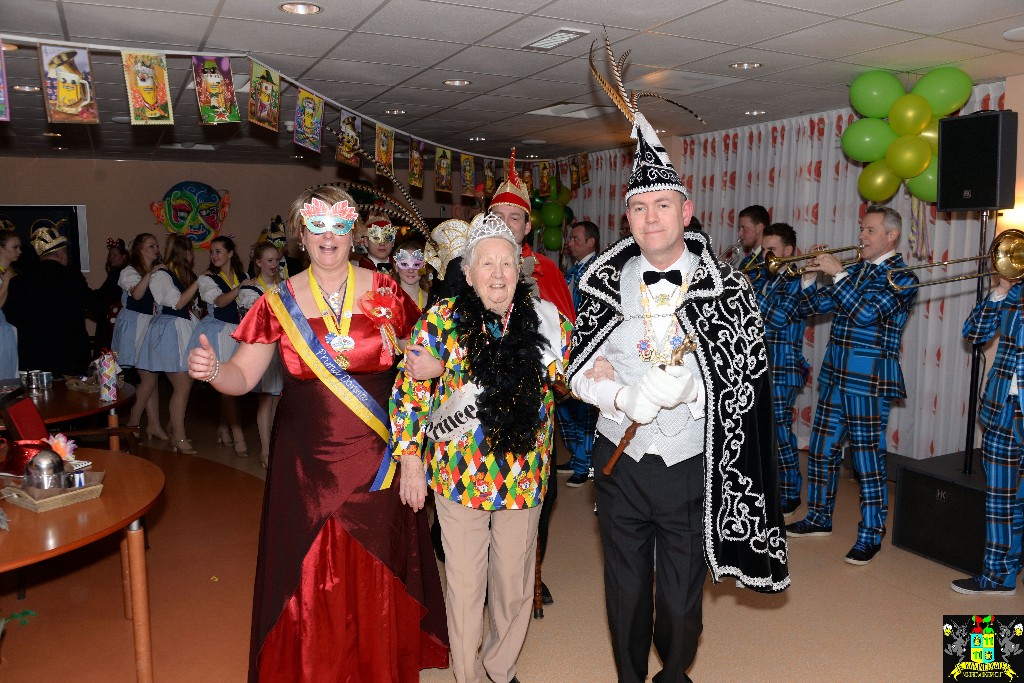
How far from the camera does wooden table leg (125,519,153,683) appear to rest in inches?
104

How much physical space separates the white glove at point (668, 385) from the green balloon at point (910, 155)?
3.61 meters

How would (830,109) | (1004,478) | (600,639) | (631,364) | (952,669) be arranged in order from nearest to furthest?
(631,364) < (952,669) < (600,639) < (1004,478) < (830,109)

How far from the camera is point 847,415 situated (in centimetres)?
423

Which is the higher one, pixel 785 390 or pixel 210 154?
pixel 210 154

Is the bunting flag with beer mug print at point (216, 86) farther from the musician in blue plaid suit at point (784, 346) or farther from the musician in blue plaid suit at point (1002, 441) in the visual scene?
the musician in blue plaid suit at point (1002, 441)

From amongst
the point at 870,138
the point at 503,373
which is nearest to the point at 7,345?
the point at 503,373

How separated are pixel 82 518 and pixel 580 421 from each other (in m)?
3.69

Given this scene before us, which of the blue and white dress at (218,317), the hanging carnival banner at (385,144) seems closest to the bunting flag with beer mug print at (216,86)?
the hanging carnival banner at (385,144)

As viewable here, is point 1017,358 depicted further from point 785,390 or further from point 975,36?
point 975,36

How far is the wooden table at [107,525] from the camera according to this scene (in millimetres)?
2246

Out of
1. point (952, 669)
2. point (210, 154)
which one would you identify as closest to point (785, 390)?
point (952, 669)

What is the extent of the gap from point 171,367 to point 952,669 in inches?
227

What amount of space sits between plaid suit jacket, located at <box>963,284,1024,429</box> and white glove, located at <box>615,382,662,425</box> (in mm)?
2310

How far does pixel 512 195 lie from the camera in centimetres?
355
